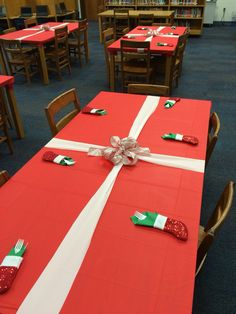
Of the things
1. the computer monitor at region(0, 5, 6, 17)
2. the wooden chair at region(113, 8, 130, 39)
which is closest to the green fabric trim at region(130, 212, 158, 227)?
the wooden chair at region(113, 8, 130, 39)

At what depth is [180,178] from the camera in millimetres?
1317

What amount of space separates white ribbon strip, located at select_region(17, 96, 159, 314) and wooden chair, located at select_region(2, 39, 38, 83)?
155 inches

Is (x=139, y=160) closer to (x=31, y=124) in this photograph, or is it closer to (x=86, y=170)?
(x=86, y=170)

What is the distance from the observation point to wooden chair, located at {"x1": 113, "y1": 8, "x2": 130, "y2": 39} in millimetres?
6474

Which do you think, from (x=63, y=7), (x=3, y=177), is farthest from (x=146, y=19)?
(x=3, y=177)

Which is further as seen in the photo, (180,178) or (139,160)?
(139,160)

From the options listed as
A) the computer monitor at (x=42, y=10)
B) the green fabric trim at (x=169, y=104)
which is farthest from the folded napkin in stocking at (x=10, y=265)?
the computer monitor at (x=42, y=10)

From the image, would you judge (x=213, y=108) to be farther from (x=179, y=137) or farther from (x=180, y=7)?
(x=180, y=7)

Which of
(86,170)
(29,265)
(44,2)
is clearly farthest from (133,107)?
(44,2)

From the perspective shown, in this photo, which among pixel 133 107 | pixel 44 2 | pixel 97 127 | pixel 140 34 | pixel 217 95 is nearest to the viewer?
pixel 97 127

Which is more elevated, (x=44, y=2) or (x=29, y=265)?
(x=44, y=2)

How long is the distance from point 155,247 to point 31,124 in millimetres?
2895

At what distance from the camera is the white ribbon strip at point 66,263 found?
832 millimetres

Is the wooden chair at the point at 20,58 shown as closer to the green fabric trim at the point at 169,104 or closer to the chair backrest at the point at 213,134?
the green fabric trim at the point at 169,104
